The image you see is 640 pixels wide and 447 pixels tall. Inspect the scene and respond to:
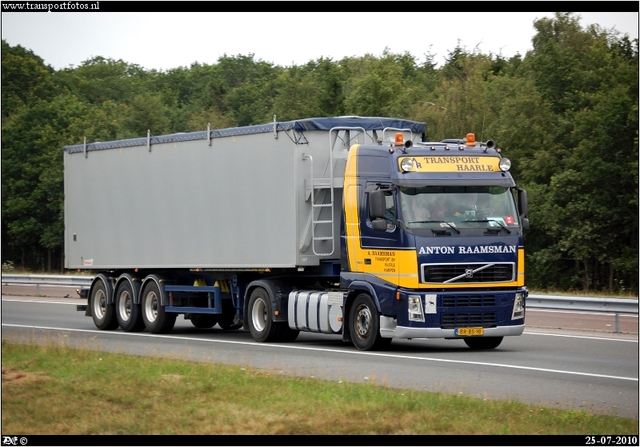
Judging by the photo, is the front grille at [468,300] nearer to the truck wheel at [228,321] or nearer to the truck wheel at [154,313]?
the truck wheel at [228,321]

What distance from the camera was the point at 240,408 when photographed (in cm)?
1134

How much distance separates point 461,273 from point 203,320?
28.9 ft

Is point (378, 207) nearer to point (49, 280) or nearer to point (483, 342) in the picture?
point (483, 342)

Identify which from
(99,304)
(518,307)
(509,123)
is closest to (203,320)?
(99,304)

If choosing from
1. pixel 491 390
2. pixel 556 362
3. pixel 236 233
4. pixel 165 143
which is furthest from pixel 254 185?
pixel 491 390

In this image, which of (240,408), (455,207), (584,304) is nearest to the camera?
(240,408)

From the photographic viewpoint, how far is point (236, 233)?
68.5 ft

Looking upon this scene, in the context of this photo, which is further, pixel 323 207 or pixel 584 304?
pixel 584 304

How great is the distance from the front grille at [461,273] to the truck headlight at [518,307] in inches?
18.8

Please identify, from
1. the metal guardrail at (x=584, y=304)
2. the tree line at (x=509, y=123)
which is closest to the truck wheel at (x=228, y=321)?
the metal guardrail at (x=584, y=304)

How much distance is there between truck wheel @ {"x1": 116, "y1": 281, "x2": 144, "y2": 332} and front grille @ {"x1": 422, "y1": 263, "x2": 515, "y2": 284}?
8321mm

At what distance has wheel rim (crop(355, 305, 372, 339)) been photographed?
18219 millimetres

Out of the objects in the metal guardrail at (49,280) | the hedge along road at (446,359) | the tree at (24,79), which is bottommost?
the hedge along road at (446,359)

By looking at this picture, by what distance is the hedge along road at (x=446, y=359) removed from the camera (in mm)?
13312
